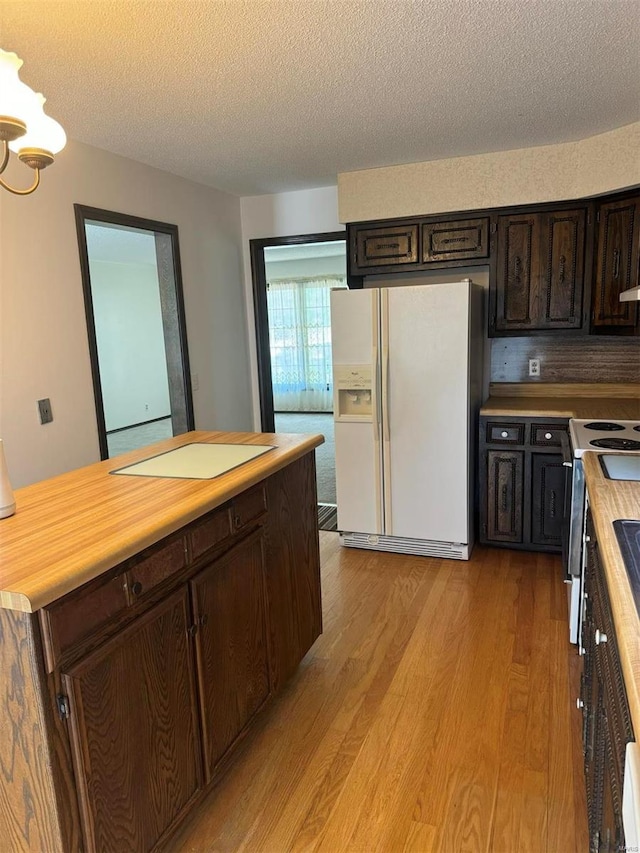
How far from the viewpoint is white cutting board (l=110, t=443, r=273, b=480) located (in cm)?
188

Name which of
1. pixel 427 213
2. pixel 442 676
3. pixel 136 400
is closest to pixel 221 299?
pixel 427 213

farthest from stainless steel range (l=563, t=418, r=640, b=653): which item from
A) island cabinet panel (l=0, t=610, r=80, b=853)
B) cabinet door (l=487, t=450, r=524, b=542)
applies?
island cabinet panel (l=0, t=610, r=80, b=853)

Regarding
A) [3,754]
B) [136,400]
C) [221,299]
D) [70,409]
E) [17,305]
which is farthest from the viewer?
[136,400]

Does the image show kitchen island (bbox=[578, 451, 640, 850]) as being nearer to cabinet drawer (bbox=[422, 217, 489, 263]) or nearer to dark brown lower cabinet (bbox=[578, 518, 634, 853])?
dark brown lower cabinet (bbox=[578, 518, 634, 853])

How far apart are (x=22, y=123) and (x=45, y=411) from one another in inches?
61.4

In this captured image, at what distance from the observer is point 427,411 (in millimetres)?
3328

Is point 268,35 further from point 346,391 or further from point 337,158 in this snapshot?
point 346,391

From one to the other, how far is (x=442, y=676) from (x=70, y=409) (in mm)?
2155

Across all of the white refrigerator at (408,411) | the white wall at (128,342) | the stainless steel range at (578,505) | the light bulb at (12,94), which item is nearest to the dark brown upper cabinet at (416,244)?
the white refrigerator at (408,411)

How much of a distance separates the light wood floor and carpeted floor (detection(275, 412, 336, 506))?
6.20ft

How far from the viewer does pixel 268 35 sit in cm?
191

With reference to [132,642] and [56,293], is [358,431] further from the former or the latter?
[132,642]

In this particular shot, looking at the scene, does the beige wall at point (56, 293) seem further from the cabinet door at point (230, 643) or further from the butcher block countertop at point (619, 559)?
the butcher block countertop at point (619, 559)

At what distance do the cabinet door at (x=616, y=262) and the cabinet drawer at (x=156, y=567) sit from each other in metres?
2.73
